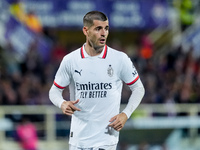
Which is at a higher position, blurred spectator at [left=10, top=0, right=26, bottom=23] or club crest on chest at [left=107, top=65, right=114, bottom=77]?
blurred spectator at [left=10, top=0, right=26, bottom=23]

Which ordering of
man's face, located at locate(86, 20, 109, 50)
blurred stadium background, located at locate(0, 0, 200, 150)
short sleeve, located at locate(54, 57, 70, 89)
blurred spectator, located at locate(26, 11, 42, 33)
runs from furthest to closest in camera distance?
blurred spectator, located at locate(26, 11, 42, 33) < blurred stadium background, located at locate(0, 0, 200, 150) < short sleeve, located at locate(54, 57, 70, 89) < man's face, located at locate(86, 20, 109, 50)

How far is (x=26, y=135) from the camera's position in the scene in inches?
452

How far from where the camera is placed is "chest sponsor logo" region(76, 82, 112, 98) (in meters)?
5.85

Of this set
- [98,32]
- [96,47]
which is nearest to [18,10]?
[96,47]

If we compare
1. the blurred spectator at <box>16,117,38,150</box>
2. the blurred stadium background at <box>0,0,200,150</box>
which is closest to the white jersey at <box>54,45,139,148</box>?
the blurred spectator at <box>16,117,38,150</box>

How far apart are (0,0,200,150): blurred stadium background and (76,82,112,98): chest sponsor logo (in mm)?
5853

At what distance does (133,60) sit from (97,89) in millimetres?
9365

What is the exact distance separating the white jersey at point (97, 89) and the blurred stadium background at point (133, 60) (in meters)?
5.78

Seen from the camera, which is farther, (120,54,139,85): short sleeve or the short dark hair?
(120,54,139,85): short sleeve

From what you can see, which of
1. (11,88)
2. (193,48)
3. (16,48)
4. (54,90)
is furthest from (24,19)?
(54,90)

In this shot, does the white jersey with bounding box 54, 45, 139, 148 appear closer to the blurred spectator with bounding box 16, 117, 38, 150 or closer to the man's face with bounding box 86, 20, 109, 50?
the man's face with bounding box 86, 20, 109, 50

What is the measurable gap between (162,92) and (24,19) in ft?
13.1

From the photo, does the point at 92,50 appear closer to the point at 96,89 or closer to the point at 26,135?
the point at 96,89

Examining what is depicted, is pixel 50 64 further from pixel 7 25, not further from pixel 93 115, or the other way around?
pixel 93 115
